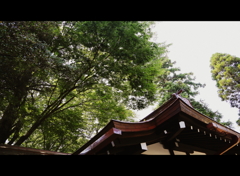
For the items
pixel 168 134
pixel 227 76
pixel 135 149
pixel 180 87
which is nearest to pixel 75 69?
pixel 135 149

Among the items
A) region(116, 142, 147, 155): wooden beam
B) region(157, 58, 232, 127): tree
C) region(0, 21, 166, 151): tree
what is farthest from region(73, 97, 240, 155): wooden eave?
region(157, 58, 232, 127): tree

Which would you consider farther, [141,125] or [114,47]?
[114,47]

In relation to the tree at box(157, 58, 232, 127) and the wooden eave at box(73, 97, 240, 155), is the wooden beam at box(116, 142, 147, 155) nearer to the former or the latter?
the wooden eave at box(73, 97, 240, 155)

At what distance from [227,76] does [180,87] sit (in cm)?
555

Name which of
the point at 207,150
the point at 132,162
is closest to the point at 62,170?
the point at 132,162

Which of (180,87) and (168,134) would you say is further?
(180,87)

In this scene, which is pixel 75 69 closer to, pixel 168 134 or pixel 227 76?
pixel 168 134

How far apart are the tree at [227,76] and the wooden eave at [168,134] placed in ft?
40.9

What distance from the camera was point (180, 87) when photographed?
14875mm

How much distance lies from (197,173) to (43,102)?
847 centimetres

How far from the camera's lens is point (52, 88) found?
277 inches

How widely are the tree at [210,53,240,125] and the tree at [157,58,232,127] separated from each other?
1956 millimetres

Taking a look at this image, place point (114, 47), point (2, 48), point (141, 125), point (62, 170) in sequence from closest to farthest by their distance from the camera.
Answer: point (62, 170), point (141, 125), point (2, 48), point (114, 47)
